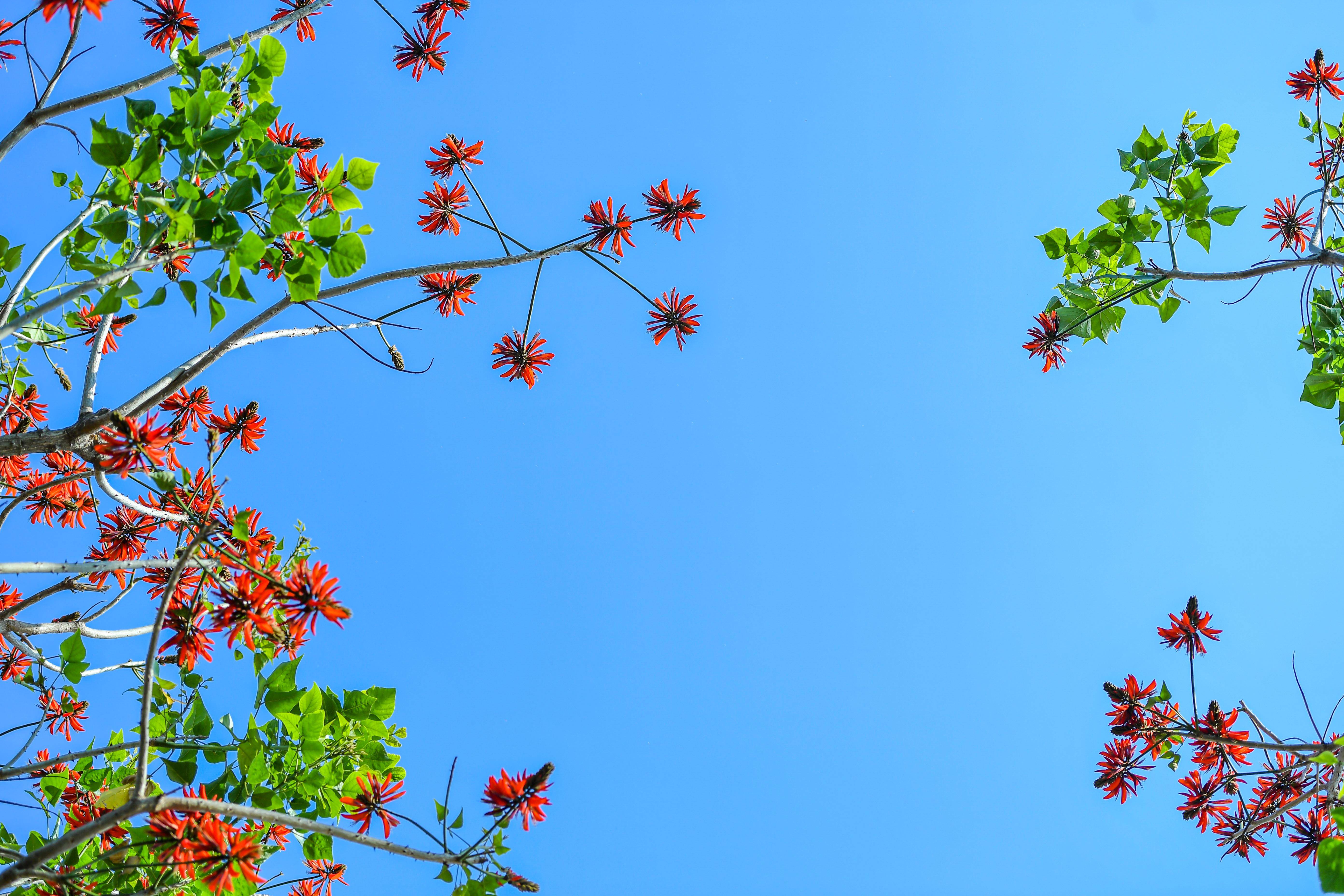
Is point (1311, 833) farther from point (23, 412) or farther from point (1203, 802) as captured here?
point (23, 412)

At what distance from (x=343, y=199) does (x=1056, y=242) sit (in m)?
4.08

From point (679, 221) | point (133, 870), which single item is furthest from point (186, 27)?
point (133, 870)

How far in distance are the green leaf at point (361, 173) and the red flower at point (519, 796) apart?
7.13 ft

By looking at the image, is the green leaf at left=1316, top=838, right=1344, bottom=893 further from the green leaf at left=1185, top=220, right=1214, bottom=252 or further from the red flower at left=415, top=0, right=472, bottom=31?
the red flower at left=415, top=0, right=472, bottom=31

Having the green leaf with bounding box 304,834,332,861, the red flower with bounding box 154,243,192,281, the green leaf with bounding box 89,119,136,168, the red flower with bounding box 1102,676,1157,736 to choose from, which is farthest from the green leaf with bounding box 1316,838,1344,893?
the green leaf with bounding box 89,119,136,168

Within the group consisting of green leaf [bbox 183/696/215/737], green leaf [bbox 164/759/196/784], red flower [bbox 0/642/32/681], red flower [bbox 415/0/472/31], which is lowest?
green leaf [bbox 164/759/196/784]

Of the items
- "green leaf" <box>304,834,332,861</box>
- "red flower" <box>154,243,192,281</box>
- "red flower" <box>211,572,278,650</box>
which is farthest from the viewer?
"green leaf" <box>304,834,332,861</box>

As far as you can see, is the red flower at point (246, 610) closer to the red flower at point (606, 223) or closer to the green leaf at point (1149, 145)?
the red flower at point (606, 223)

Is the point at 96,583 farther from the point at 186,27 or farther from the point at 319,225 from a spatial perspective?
the point at 186,27

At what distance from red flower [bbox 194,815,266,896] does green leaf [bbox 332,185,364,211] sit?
2.12m

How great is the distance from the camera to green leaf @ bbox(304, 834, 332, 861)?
3.08 m

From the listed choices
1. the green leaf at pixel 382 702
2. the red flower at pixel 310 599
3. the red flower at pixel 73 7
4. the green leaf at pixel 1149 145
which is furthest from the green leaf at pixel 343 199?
the green leaf at pixel 1149 145

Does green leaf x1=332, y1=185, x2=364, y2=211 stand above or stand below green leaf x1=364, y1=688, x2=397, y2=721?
above

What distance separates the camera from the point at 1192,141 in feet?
13.7
